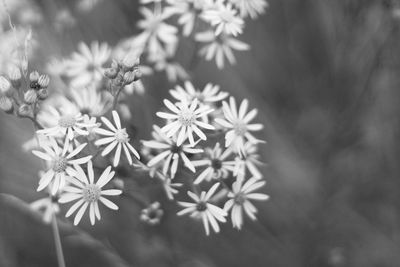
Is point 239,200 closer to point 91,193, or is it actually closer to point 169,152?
point 169,152

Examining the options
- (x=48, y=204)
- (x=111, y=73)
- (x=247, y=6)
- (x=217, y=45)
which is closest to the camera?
(x=111, y=73)

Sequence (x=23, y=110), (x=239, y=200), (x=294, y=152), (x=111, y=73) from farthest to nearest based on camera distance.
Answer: (x=294, y=152) → (x=239, y=200) → (x=111, y=73) → (x=23, y=110)

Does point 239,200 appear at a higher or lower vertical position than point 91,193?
higher

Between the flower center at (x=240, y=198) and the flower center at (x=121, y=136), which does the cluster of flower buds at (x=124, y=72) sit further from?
the flower center at (x=240, y=198)

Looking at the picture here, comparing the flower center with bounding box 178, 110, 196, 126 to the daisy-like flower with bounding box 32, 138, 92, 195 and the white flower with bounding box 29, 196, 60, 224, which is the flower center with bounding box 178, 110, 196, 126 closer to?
the daisy-like flower with bounding box 32, 138, 92, 195

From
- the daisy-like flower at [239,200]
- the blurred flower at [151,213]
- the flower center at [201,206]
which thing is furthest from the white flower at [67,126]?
the daisy-like flower at [239,200]

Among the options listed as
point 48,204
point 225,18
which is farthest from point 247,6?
point 48,204

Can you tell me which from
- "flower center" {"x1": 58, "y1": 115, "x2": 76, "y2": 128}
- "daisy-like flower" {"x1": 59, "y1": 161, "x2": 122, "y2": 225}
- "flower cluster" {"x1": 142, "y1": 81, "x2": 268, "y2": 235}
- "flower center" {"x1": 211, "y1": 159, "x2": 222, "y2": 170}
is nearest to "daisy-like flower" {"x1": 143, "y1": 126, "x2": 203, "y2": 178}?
"flower cluster" {"x1": 142, "y1": 81, "x2": 268, "y2": 235}

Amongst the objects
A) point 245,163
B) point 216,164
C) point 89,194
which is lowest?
point 89,194
